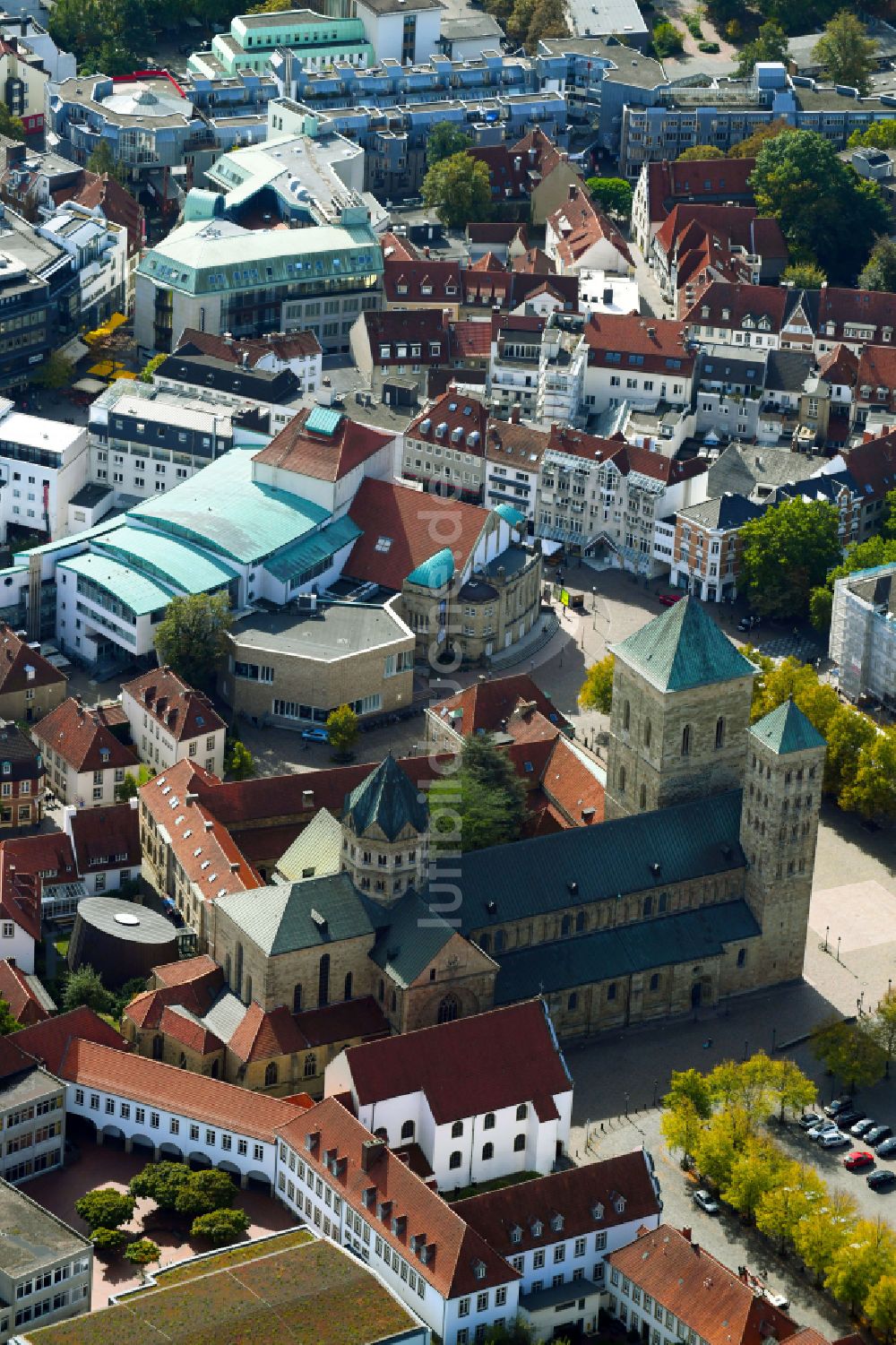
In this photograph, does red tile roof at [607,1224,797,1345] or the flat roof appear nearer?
the flat roof

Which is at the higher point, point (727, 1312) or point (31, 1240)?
point (31, 1240)

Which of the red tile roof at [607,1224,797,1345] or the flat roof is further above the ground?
the flat roof

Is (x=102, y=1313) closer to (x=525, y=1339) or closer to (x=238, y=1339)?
(x=238, y=1339)

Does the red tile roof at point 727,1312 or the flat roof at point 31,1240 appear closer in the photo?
the flat roof at point 31,1240

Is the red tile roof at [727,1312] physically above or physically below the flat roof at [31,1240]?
below

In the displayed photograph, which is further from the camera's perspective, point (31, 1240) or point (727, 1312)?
point (727, 1312)

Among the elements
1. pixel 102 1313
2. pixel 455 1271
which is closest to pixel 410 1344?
pixel 455 1271

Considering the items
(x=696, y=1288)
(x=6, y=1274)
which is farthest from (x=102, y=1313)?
(x=696, y=1288)
